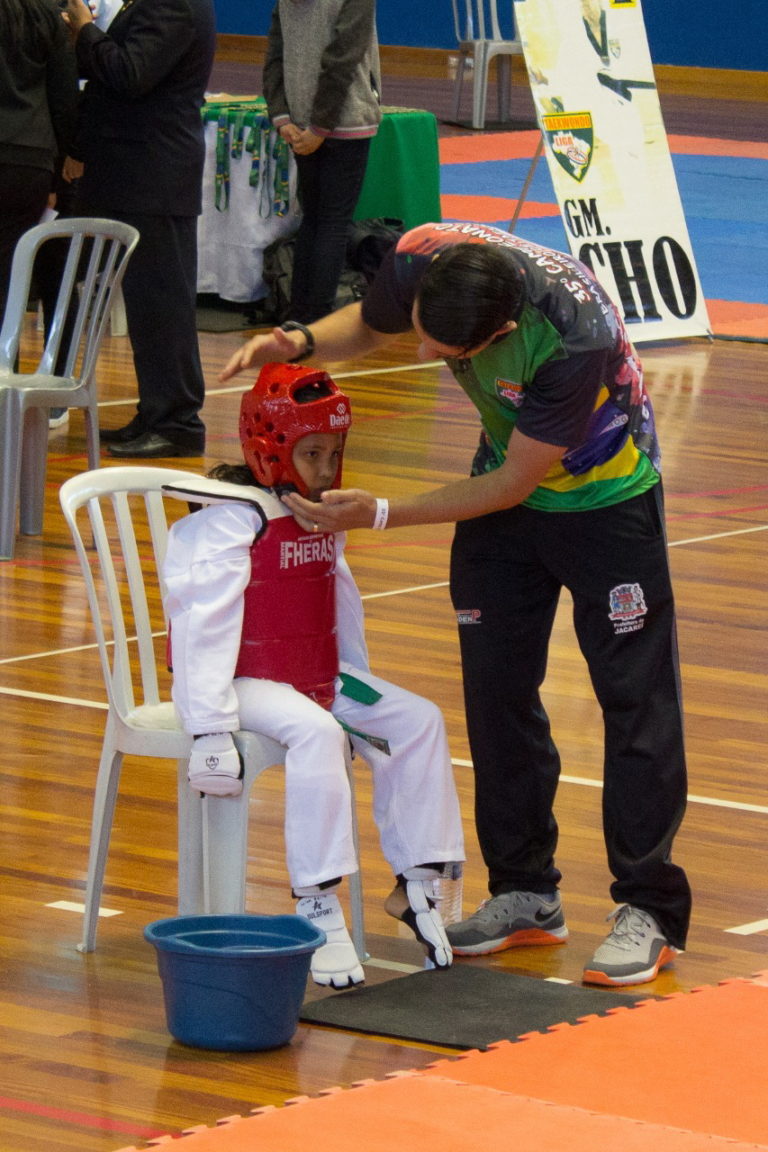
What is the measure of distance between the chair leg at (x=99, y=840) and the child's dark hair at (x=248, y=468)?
0.47 meters

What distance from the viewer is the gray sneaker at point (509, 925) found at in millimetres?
3832

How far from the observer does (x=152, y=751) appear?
3.63m

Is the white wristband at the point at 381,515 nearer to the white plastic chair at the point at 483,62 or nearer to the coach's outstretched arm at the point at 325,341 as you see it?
the coach's outstretched arm at the point at 325,341

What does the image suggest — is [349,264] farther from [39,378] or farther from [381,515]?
[381,515]

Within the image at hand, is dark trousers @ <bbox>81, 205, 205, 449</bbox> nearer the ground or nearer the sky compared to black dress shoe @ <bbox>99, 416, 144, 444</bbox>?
nearer the sky

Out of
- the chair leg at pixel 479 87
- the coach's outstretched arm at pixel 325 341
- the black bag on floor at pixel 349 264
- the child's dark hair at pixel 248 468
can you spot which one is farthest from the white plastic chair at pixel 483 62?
the child's dark hair at pixel 248 468

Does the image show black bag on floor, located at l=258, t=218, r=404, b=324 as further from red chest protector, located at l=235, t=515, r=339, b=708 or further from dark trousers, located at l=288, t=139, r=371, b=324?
red chest protector, located at l=235, t=515, r=339, b=708

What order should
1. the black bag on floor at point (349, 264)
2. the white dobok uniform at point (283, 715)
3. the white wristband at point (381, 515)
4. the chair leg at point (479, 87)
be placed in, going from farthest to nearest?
the chair leg at point (479, 87) < the black bag on floor at point (349, 264) < the white wristband at point (381, 515) < the white dobok uniform at point (283, 715)

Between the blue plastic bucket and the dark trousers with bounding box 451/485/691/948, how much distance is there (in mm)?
630

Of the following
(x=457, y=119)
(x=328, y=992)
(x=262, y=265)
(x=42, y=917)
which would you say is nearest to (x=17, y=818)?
(x=42, y=917)

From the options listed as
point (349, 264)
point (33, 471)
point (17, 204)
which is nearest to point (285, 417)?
point (33, 471)

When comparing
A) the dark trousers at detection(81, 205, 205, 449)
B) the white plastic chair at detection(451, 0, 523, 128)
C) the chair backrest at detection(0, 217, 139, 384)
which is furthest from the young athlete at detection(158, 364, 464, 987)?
the white plastic chair at detection(451, 0, 523, 128)

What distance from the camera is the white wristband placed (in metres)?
3.55

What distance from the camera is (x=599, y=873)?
422cm
